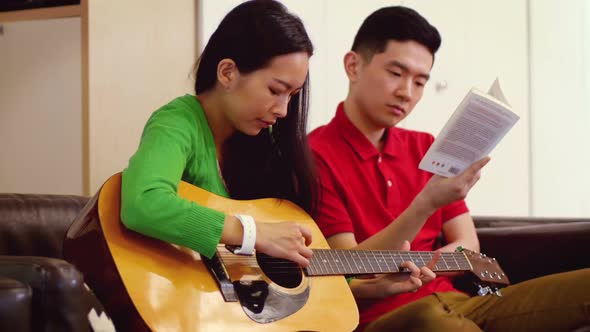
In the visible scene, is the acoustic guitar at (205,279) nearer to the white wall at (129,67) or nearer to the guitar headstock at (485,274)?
the guitar headstock at (485,274)

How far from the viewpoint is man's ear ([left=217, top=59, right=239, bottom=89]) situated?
1.40 m

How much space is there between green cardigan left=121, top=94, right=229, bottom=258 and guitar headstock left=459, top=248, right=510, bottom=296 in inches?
24.1

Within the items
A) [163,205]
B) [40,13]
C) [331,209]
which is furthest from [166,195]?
[40,13]

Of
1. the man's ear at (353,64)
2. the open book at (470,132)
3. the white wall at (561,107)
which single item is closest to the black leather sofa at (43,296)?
the open book at (470,132)

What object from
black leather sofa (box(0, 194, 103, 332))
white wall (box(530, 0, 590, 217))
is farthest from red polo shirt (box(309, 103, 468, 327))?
white wall (box(530, 0, 590, 217))

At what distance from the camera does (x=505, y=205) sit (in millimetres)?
3166

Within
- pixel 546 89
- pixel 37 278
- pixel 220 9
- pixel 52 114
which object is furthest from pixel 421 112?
pixel 37 278

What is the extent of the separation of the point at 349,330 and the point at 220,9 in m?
1.41

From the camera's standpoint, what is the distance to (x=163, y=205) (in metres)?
1.15

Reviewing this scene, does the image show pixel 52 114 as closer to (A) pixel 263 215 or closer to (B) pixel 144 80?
(B) pixel 144 80

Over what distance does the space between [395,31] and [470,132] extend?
374 millimetres

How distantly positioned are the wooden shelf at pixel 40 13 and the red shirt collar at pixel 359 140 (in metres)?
0.79

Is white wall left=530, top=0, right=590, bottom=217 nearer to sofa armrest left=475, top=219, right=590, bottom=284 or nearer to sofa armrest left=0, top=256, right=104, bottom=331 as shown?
sofa armrest left=475, top=219, right=590, bottom=284

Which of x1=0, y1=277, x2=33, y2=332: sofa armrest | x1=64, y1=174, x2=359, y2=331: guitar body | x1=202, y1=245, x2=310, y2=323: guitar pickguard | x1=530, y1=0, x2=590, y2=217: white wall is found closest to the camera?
x1=0, y1=277, x2=33, y2=332: sofa armrest
